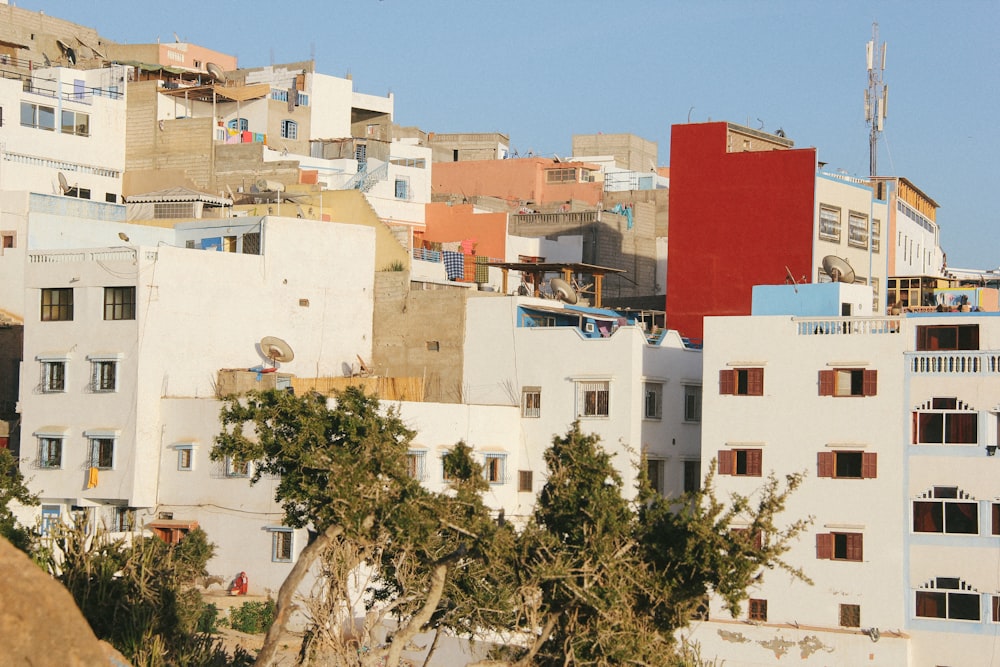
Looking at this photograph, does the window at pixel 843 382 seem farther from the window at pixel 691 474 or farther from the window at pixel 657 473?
the window at pixel 691 474

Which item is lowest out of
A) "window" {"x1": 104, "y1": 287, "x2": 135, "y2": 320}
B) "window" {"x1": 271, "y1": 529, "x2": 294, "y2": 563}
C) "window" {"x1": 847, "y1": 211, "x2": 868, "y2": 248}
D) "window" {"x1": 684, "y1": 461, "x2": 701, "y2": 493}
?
"window" {"x1": 271, "y1": 529, "x2": 294, "y2": 563}

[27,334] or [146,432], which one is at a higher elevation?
[27,334]

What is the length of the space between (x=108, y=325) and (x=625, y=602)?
22.9 m

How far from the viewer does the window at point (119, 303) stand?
133ft

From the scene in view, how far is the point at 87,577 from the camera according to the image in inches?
941

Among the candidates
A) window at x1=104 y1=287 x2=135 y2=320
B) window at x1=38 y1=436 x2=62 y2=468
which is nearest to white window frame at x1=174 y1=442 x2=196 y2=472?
window at x1=38 y1=436 x2=62 y2=468

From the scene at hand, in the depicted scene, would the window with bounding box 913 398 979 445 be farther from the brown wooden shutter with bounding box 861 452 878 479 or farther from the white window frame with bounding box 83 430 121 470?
the white window frame with bounding box 83 430 121 470

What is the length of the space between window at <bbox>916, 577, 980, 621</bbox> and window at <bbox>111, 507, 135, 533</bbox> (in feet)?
66.9

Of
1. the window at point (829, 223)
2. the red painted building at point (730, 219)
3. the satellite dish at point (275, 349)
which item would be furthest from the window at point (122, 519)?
the window at point (829, 223)

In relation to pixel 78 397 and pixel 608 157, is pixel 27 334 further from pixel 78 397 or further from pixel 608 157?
pixel 608 157

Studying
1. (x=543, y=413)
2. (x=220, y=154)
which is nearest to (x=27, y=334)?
(x=543, y=413)

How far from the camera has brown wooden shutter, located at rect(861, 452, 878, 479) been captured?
36.0m

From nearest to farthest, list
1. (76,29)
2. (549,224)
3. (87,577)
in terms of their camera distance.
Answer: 1. (87,577)
2. (549,224)
3. (76,29)

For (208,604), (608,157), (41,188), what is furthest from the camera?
(608,157)
